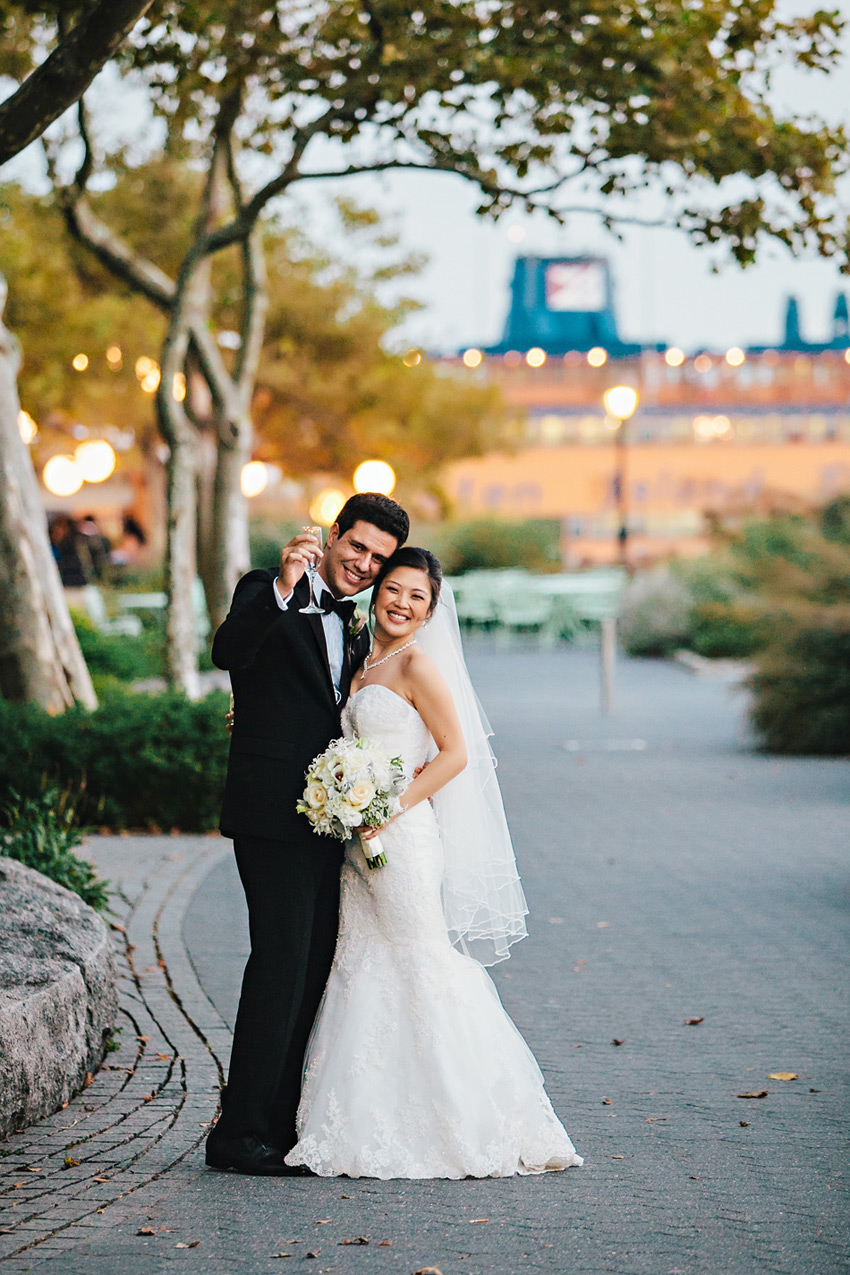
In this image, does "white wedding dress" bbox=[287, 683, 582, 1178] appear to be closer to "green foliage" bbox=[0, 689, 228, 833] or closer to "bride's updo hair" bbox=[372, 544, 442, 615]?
"bride's updo hair" bbox=[372, 544, 442, 615]

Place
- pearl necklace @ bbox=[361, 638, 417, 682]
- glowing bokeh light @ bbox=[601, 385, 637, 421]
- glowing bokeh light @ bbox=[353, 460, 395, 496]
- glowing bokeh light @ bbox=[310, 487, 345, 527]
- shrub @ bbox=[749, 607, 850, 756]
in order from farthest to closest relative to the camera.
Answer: glowing bokeh light @ bbox=[310, 487, 345, 527]
glowing bokeh light @ bbox=[353, 460, 395, 496]
glowing bokeh light @ bbox=[601, 385, 637, 421]
shrub @ bbox=[749, 607, 850, 756]
pearl necklace @ bbox=[361, 638, 417, 682]

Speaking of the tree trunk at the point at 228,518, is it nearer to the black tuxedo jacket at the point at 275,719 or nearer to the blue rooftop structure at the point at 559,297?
the black tuxedo jacket at the point at 275,719

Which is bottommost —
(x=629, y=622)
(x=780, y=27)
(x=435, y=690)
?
(x=629, y=622)

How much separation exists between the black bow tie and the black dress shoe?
157 centimetres

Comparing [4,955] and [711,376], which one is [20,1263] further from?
[711,376]

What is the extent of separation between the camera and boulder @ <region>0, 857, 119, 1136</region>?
15.6 feet

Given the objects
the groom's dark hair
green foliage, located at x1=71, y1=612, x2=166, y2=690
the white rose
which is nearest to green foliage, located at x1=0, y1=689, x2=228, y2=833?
the groom's dark hair

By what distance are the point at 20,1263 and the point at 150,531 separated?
46380mm

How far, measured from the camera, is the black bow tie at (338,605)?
465 cm

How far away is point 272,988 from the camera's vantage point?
4605 millimetres

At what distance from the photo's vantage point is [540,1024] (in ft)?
20.6

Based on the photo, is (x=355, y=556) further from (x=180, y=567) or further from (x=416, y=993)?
(x=180, y=567)

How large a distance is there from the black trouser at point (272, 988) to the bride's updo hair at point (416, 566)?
82 cm

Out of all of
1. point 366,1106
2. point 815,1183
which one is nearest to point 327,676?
point 366,1106
